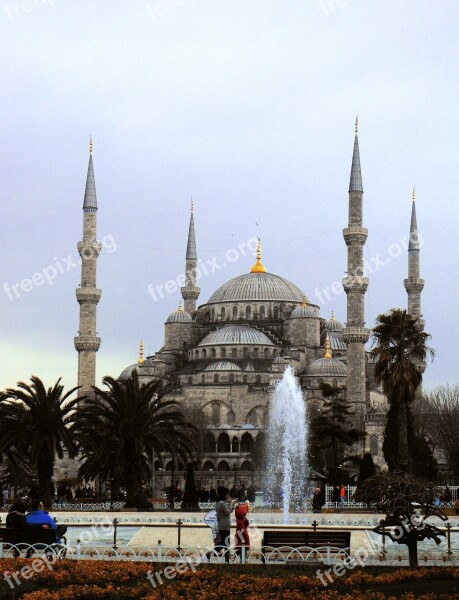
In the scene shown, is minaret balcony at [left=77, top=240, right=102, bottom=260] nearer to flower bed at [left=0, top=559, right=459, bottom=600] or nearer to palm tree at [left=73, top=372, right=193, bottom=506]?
palm tree at [left=73, top=372, right=193, bottom=506]

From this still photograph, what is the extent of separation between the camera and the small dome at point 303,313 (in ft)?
265

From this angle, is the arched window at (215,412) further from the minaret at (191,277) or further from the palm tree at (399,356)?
the palm tree at (399,356)

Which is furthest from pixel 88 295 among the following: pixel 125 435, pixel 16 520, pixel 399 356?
pixel 16 520

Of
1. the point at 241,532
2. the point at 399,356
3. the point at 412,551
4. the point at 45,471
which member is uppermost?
the point at 399,356

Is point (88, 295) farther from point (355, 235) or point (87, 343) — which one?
point (355, 235)

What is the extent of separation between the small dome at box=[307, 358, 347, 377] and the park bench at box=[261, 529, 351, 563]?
191ft

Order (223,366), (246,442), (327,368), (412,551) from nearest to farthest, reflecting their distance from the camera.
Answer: (412,551), (246,442), (327,368), (223,366)

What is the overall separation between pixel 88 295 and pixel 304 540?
1802 inches

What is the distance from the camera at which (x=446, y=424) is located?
54.7 metres

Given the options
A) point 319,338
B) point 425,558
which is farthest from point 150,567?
point 319,338

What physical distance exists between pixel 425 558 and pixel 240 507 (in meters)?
2.63

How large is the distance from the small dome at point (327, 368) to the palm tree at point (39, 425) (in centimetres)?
4427

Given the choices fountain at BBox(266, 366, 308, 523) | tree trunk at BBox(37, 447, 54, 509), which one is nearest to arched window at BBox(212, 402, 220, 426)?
fountain at BBox(266, 366, 308, 523)

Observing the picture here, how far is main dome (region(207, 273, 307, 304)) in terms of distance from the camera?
8625 cm
